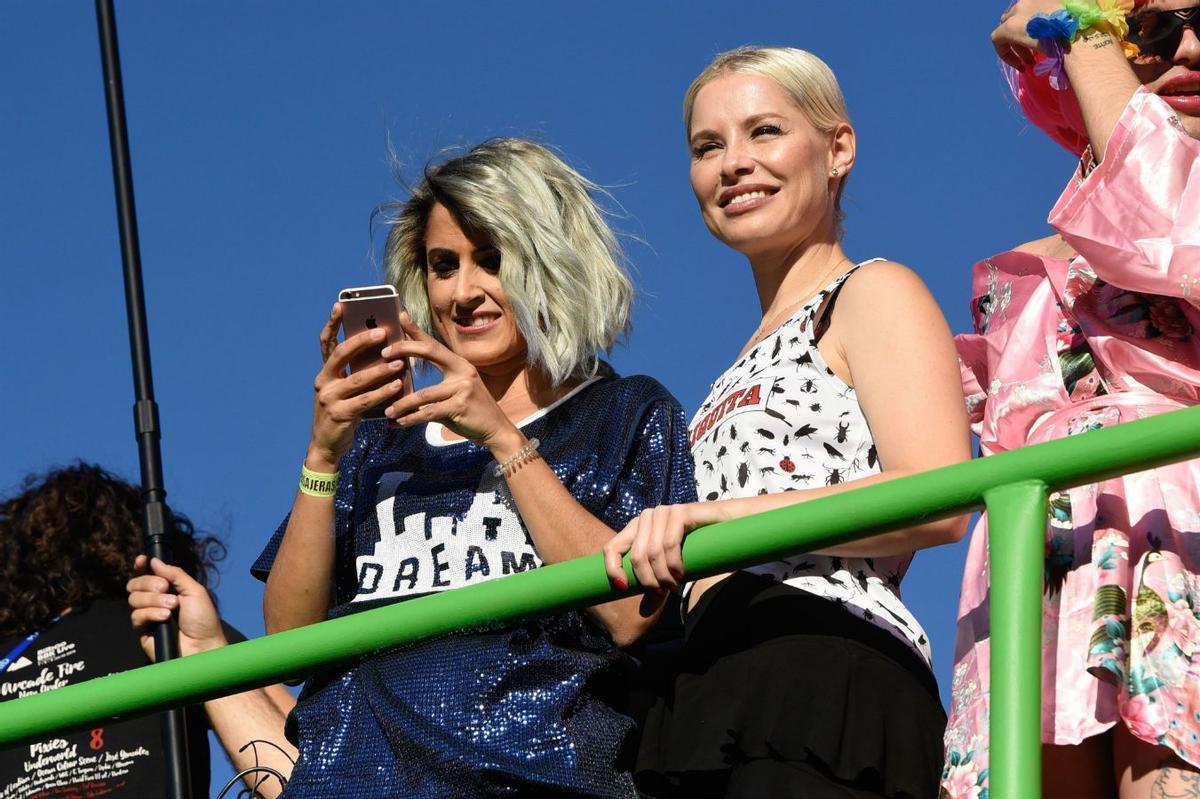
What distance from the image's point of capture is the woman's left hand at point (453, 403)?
354 centimetres

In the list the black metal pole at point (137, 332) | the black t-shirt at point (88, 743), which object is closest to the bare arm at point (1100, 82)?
the black metal pole at point (137, 332)

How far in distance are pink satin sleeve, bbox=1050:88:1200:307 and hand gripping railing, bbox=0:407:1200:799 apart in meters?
0.57

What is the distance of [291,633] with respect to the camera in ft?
10.00

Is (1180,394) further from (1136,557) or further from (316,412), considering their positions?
(316,412)

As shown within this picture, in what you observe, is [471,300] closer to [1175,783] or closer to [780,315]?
[780,315]

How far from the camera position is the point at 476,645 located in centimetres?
345

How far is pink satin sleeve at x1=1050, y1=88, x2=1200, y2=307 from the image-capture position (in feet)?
9.98

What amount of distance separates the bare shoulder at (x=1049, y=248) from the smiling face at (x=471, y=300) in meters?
0.99

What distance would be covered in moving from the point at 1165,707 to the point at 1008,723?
455 mm

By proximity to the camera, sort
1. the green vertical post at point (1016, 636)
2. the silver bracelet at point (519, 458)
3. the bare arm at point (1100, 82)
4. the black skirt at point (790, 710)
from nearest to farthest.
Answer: the green vertical post at point (1016, 636)
the black skirt at point (790, 710)
the bare arm at point (1100, 82)
the silver bracelet at point (519, 458)

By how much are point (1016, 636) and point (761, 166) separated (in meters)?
1.45

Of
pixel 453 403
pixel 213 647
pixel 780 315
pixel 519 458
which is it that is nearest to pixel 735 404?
pixel 780 315

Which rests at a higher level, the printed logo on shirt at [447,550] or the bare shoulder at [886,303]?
the bare shoulder at [886,303]

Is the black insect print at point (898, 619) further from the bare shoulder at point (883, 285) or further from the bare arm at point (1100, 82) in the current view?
the bare arm at point (1100, 82)
